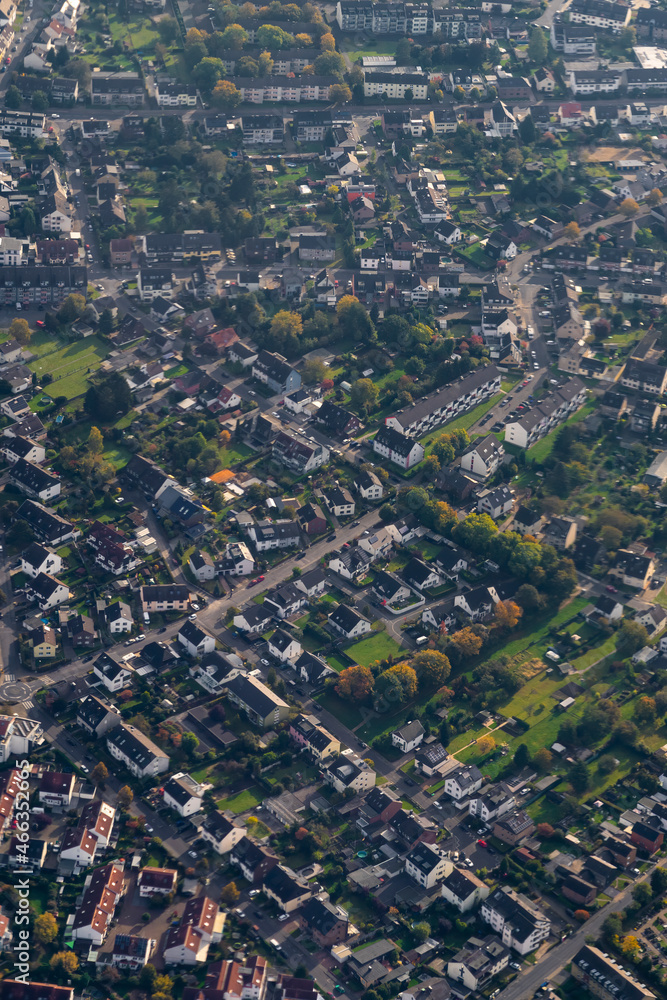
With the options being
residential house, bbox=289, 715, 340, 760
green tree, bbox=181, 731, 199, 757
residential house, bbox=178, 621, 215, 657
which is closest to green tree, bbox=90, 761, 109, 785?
green tree, bbox=181, 731, 199, 757

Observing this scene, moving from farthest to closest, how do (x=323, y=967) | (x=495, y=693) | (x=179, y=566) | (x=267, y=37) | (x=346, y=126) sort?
(x=267, y=37) < (x=346, y=126) < (x=179, y=566) < (x=495, y=693) < (x=323, y=967)

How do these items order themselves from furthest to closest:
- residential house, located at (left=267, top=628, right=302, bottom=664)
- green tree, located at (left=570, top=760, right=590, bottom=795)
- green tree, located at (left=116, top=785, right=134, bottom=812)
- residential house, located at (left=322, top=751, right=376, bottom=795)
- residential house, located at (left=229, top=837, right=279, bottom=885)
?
residential house, located at (left=267, top=628, right=302, bottom=664) → green tree, located at (left=570, top=760, right=590, bottom=795) → residential house, located at (left=322, top=751, right=376, bottom=795) → green tree, located at (left=116, top=785, right=134, bottom=812) → residential house, located at (left=229, top=837, right=279, bottom=885)

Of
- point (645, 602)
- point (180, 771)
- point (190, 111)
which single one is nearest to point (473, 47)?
point (190, 111)

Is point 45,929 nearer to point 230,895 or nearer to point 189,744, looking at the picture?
point 230,895

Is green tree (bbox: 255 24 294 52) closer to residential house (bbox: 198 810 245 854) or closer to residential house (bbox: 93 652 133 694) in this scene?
residential house (bbox: 93 652 133 694)

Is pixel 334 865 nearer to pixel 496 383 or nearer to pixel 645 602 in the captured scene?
pixel 645 602

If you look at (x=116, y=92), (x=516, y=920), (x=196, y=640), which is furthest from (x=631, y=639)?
(x=116, y=92)
